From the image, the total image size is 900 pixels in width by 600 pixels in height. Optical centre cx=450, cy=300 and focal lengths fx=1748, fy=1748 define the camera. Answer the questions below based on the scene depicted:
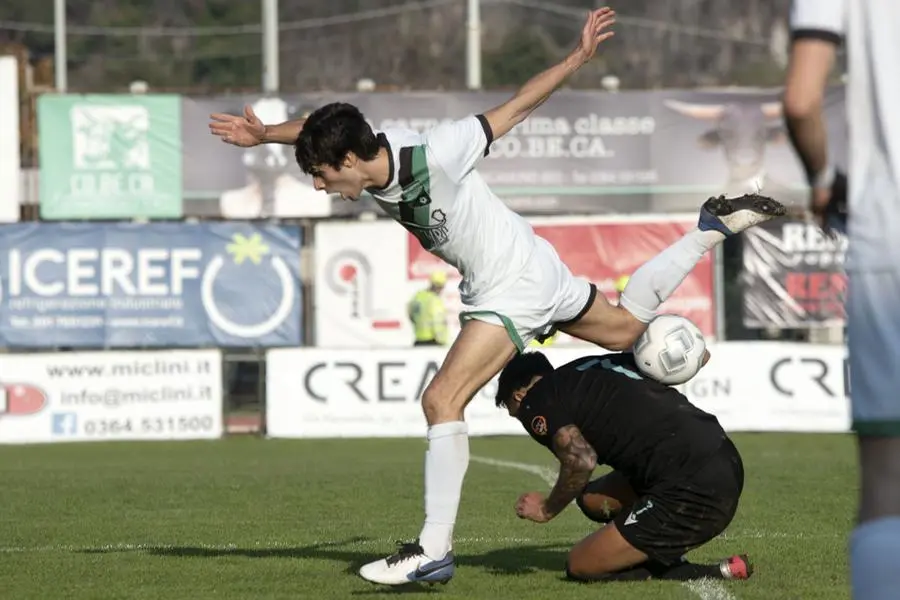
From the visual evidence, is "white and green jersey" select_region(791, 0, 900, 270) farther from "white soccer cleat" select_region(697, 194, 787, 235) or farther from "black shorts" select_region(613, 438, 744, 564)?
"white soccer cleat" select_region(697, 194, 787, 235)

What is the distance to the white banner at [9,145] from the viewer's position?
92.6 ft

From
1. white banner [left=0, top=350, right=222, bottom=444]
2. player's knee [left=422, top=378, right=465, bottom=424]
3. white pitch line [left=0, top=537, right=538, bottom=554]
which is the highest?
player's knee [left=422, top=378, right=465, bottom=424]

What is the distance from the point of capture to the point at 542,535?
10703 mm

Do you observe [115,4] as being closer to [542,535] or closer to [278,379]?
[278,379]

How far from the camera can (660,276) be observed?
9398mm

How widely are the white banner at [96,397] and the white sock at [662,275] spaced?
15.0 meters

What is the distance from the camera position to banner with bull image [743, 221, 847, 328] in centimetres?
2766

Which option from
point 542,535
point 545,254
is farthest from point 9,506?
point 545,254

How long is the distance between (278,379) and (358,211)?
6.10 metres

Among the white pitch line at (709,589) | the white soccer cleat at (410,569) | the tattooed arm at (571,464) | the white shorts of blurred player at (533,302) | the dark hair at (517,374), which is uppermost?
the white shorts of blurred player at (533,302)

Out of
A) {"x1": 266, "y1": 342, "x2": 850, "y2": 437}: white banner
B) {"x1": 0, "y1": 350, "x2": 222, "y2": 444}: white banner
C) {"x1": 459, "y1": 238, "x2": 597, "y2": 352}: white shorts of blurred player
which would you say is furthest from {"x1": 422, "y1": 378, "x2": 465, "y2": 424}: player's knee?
{"x1": 0, "y1": 350, "x2": 222, "y2": 444}: white banner

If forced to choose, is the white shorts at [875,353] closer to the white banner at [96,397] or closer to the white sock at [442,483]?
the white sock at [442,483]

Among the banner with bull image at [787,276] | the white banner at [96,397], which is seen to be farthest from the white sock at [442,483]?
the banner with bull image at [787,276]

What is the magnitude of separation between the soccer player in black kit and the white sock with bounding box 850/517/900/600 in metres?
3.57
